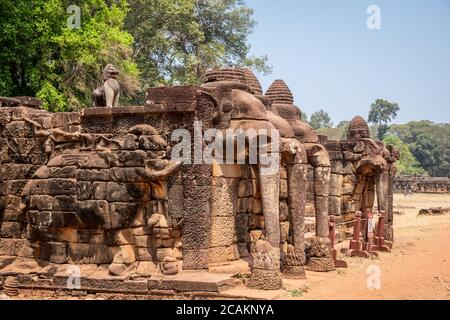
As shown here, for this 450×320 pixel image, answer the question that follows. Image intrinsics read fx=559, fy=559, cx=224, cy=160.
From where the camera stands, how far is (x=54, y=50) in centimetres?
2042

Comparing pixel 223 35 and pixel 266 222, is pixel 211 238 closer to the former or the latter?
pixel 266 222

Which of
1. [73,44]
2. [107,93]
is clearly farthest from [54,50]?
[107,93]

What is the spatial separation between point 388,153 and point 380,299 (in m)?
9.26

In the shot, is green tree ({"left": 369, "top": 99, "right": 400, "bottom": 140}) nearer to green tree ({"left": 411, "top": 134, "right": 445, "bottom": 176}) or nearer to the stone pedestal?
green tree ({"left": 411, "top": 134, "right": 445, "bottom": 176})

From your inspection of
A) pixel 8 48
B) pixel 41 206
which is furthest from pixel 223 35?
pixel 41 206

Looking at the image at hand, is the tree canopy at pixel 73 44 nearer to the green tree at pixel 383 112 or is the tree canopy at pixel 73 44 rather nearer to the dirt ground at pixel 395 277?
the dirt ground at pixel 395 277

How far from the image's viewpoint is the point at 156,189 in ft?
29.8

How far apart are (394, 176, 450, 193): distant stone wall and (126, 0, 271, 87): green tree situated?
2388 centimetres

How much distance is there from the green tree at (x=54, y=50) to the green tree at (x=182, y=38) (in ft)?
26.7

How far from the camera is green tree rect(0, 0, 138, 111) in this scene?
19047 mm

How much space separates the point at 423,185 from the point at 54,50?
43.8 meters

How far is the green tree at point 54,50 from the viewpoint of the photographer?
62.5ft

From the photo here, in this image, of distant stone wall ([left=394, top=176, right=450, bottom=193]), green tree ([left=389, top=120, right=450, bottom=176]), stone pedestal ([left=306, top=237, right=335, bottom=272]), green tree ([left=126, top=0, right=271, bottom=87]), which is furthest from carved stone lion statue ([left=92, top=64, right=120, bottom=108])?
green tree ([left=389, top=120, right=450, bottom=176])

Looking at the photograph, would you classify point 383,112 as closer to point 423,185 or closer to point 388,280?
point 423,185
